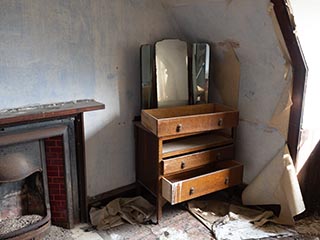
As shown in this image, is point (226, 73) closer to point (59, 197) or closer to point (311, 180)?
point (311, 180)

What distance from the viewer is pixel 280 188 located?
7.18ft

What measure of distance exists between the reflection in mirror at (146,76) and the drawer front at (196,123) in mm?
367

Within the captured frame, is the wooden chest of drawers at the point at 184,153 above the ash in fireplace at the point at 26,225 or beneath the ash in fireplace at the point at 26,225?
above

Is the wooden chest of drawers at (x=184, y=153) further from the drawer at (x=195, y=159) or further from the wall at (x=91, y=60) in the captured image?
the wall at (x=91, y=60)

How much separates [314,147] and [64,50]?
6.06 feet

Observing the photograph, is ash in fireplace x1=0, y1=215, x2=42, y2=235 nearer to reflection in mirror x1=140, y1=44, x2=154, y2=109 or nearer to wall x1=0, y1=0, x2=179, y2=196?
wall x1=0, y1=0, x2=179, y2=196

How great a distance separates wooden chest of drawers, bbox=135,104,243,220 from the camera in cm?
212

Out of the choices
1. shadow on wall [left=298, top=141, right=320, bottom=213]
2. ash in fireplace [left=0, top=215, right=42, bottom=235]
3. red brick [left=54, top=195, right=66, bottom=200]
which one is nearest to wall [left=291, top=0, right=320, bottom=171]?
shadow on wall [left=298, top=141, right=320, bottom=213]

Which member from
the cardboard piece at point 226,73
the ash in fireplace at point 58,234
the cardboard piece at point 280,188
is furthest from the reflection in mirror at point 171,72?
the ash in fireplace at point 58,234

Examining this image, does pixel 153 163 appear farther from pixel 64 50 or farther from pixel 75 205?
pixel 64 50

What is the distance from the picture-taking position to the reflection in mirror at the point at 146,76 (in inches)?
90.7

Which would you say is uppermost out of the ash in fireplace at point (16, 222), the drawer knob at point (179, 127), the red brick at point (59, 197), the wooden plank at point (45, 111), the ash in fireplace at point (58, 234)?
the wooden plank at point (45, 111)

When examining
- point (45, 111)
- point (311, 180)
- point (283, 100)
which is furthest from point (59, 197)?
point (311, 180)

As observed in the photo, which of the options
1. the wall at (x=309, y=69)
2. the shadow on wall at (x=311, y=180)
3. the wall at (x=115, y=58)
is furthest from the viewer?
the shadow on wall at (x=311, y=180)
